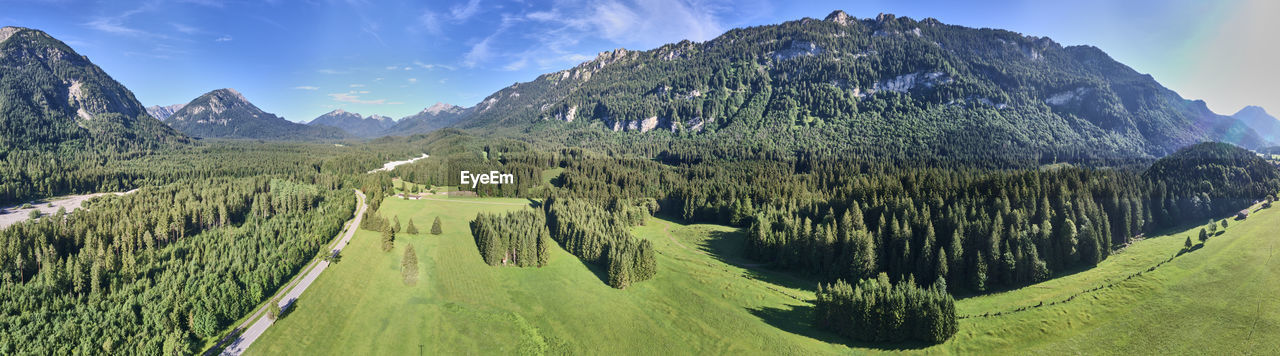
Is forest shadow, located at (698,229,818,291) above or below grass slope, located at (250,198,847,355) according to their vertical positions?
above

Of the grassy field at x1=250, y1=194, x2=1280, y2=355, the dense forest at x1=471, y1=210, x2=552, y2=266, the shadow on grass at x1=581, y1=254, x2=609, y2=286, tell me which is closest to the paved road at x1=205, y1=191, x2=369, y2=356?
the grassy field at x1=250, y1=194, x2=1280, y2=355

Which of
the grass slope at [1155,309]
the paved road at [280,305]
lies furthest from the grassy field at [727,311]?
the paved road at [280,305]

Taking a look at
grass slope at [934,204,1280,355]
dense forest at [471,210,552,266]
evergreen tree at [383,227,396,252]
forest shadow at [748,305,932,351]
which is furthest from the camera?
evergreen tree at [383,227,396,252]

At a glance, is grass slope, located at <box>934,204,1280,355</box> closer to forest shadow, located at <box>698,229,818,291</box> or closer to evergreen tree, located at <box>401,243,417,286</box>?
forest shadow, located at <box>698,229,818,291</box>

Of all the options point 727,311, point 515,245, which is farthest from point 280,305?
point 727,311

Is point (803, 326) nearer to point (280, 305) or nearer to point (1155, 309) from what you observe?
point (1155, 309)

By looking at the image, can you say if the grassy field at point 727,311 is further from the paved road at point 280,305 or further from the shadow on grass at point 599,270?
the paved road at point 280,305
